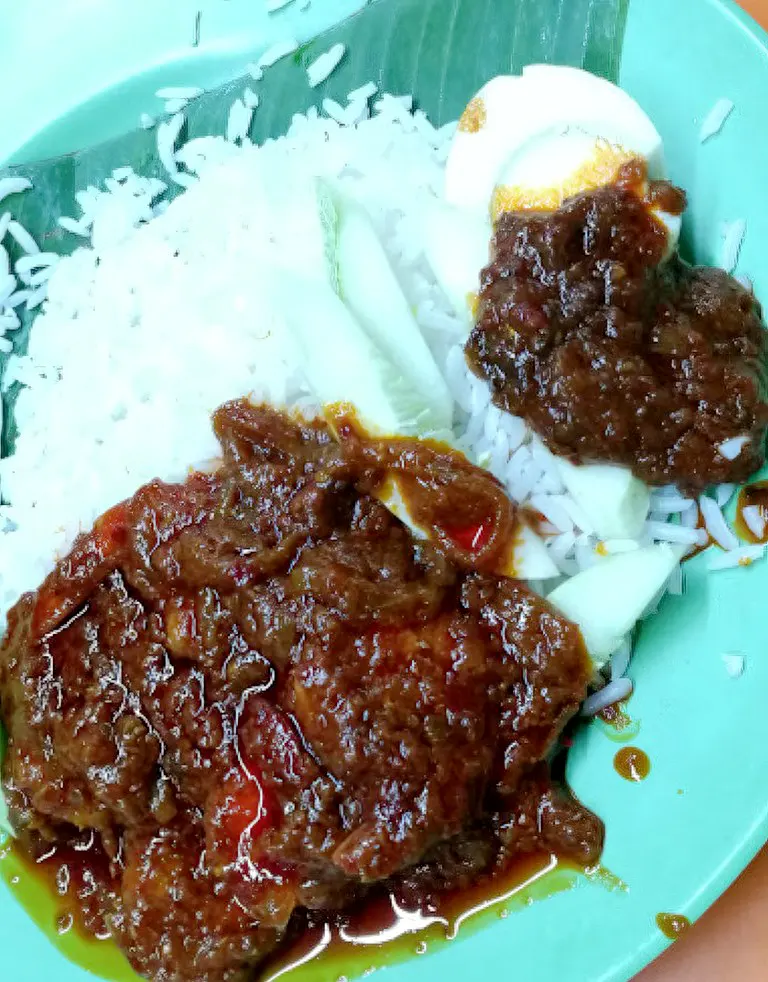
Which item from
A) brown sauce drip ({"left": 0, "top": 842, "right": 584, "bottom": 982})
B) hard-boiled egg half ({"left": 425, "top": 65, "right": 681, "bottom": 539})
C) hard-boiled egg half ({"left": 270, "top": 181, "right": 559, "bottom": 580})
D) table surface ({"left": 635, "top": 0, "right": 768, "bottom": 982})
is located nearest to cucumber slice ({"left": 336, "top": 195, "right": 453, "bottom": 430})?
hard-boiled egg half ({"left": 270, "top": 181, "right": 559, "bottom": 580})

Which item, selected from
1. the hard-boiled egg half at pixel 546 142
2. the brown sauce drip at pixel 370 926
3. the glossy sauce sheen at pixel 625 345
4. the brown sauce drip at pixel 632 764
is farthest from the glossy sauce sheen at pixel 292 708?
the hard-boiled egg half at pixel 546 142

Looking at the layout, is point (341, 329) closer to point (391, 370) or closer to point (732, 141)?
point (391, 370)

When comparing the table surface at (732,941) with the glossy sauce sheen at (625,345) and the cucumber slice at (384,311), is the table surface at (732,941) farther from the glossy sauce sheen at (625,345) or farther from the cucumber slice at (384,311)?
the cucumber slice at (384,311)

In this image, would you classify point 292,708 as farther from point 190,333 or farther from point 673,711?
point 190,333

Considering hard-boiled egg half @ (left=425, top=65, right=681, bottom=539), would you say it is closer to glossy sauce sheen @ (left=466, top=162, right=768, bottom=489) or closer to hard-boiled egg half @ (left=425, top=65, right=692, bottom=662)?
hard-boiled egg half @ (left=425, top=65, right=692, bottom=662)

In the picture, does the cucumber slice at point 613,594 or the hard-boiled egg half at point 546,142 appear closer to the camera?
the cucumber slice at point 613,594

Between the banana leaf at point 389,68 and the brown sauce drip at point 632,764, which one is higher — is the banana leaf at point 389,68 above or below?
above

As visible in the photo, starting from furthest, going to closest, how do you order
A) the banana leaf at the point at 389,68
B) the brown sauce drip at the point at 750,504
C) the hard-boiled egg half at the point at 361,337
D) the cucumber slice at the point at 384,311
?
the banana leaf at the point at 389,68
the cucumber slice at the point at 384,311
the hard-boiled egg half at the point at 361,337
the brown sauce drip at the point at 750,504

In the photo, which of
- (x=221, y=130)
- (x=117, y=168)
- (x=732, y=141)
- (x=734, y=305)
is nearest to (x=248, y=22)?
(x=221, y=130)
